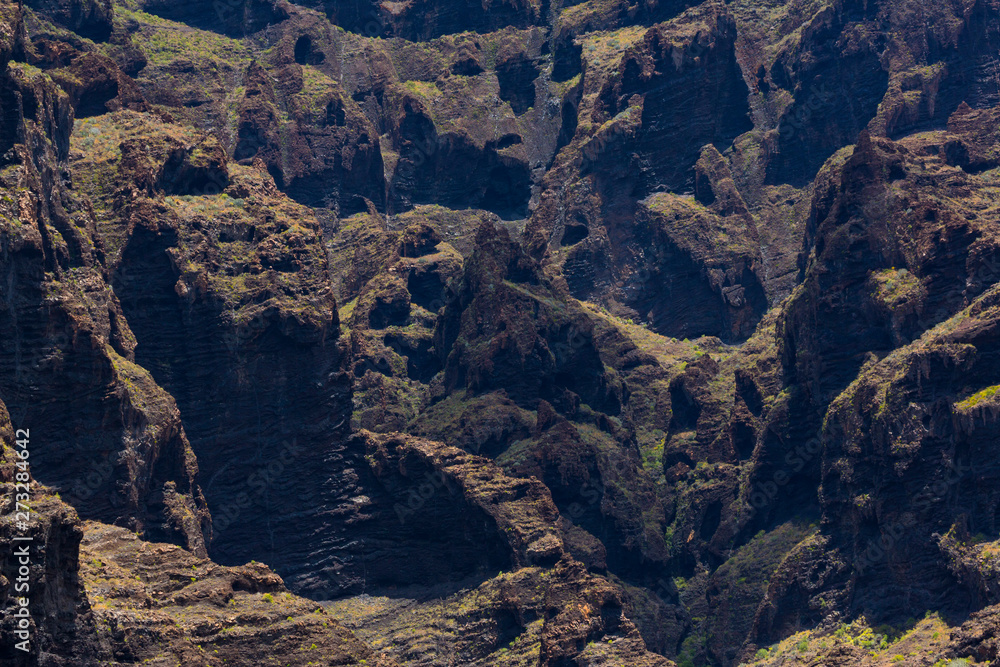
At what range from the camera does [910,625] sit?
198 meters

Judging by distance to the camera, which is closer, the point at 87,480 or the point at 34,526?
the point at 34,526

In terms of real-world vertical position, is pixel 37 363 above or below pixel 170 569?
above

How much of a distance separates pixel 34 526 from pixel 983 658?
71.8 meters

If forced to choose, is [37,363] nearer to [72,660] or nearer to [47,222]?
[47,222]

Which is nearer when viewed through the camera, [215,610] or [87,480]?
[215,610]

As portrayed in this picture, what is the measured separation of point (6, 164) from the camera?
619ft

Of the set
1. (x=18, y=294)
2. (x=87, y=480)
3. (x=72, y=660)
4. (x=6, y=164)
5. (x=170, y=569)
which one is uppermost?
(x=6, y=164)

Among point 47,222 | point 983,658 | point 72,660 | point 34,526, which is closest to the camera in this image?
point 34,526

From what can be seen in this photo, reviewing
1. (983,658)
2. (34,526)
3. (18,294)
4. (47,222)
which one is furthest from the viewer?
(47,222)

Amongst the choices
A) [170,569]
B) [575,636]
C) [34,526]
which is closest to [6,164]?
[170,569]

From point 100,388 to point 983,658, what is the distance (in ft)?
282

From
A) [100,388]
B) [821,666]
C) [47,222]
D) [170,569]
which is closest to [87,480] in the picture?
[100,388]

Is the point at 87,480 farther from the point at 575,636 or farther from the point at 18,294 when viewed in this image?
the point at 575,636

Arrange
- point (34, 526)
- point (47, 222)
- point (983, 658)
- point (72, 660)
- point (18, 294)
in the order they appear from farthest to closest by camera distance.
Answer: point (47, 222) → point (18, 294) → point (983, 658) → point (72, 660) → point (34, 526)
